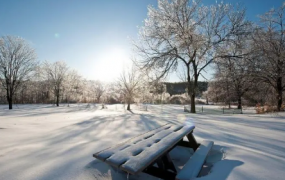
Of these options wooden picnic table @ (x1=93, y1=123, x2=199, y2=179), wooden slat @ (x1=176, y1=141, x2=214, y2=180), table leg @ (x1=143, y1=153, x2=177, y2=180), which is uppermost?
wooden picnic table @ (x1=93, y1=123, x2=199, y2=179)

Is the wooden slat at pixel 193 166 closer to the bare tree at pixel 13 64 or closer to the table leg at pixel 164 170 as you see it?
the table leg at pixel 164 170

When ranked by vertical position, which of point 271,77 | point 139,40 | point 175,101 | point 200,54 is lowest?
point 175,101

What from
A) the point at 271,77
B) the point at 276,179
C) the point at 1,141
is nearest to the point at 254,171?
the point at 276,179

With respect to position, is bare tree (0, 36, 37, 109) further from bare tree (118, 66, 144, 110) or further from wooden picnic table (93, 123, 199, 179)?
wooden picnic table (93, 123, 199, 179)

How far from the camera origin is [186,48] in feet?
35.6

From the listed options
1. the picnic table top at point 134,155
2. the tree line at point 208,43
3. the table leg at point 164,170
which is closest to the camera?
the picnic table top at point 134,155

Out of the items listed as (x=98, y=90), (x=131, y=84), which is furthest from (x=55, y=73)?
(x=98, y=90)

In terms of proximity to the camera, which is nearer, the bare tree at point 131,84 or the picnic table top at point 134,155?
the picnic table top at point 134,155

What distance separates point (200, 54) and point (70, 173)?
11740 millimetres

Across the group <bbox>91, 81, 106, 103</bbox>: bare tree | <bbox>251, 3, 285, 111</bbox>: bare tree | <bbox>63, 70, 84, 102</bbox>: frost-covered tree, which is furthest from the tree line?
<bbox>91, 81, 106, 103</bbox>: bare tree

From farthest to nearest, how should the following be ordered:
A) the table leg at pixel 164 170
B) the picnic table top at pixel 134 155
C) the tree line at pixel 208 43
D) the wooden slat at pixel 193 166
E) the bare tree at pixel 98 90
A: the bare tree at pixel 98 90
the tree line at pixel 208 43
the table leg at pixel 164 170
the wooden slat at pixel 193 166
the picnic table top at pixel 134 155

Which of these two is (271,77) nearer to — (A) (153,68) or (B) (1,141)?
(A) (153,68)

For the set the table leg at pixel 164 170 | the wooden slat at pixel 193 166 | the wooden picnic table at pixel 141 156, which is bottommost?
the table leg at pixel 164 170

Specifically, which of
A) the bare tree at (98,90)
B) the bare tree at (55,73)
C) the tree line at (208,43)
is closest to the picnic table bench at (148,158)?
the tree line at (208,43)
